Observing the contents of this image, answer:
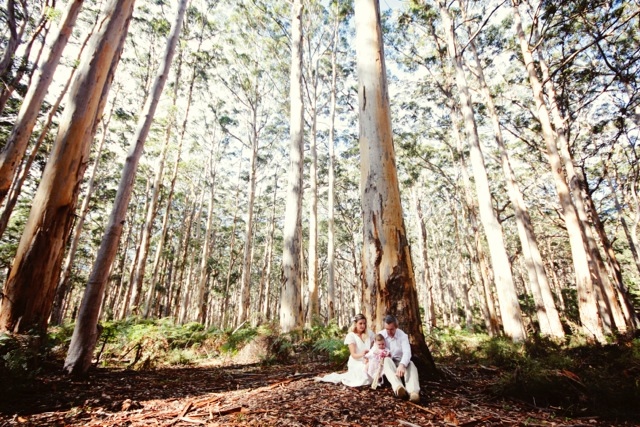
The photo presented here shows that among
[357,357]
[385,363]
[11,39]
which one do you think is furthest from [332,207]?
[11,39]

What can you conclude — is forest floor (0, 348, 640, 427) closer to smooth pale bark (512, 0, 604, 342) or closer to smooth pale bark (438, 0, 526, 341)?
smooth pale bark (438, 0, 526, 341)

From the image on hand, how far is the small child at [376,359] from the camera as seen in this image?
317cm

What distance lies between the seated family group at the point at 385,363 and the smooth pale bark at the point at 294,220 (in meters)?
4.31

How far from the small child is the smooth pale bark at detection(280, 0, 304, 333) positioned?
456 cm

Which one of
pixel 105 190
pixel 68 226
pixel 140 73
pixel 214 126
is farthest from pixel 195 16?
pixel 68 226

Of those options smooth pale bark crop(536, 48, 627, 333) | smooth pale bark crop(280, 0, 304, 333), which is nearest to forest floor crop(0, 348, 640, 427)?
smooth pale bark crop(280, 0, 304, 333)

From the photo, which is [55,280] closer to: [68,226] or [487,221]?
[68,226]

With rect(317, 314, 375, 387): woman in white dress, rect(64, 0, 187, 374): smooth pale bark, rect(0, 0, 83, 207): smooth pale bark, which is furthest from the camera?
rect(0, 0, 83, 207): smooth pale bark

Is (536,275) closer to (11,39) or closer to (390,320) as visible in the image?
(390,320)

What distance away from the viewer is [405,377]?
118 inches

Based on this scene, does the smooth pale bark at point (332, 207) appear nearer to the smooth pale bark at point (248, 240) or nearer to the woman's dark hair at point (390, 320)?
the smooth pale bark at point (248, 240)

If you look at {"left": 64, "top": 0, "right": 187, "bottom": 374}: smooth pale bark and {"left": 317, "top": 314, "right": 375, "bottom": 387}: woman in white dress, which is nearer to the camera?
{"left": 317, "top": 314, "right": 375, "bottom": 387}: woman in white dress

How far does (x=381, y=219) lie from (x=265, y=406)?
7.35 ft

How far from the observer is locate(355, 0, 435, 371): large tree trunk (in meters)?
3.43
